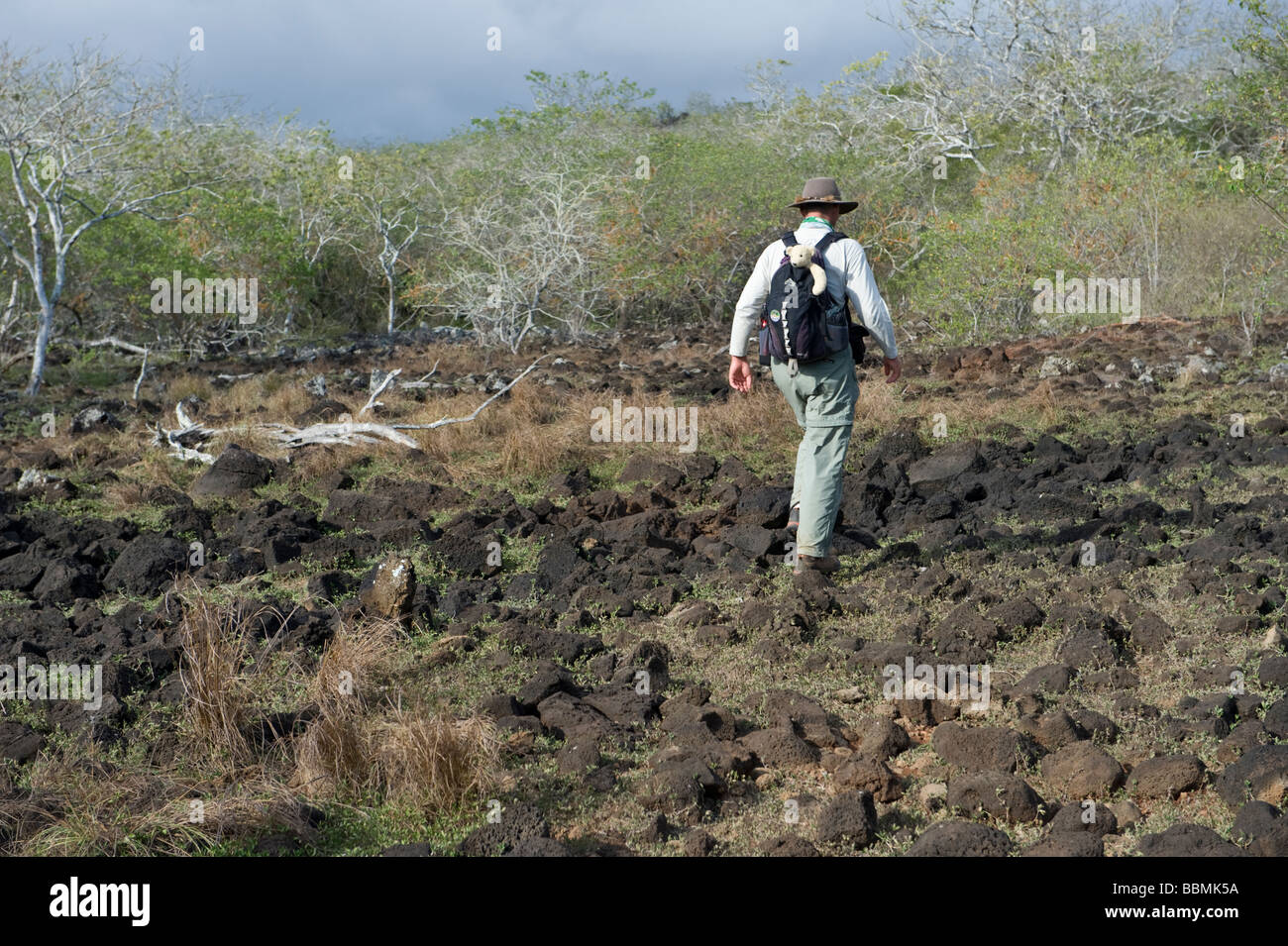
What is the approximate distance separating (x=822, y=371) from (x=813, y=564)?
93cm

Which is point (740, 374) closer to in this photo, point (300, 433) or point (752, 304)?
point (752, 304)

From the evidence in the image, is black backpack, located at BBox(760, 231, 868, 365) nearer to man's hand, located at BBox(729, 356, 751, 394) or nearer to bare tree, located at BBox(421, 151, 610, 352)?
man's hand, located at BBox(729, 356, 751, 394)

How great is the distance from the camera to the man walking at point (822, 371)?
5.54m

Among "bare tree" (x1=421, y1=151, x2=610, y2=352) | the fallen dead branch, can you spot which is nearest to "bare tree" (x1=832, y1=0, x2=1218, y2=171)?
"bare tree" (x1=421, y1=151, x2=610, y2=352)

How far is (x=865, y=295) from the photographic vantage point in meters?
5.53

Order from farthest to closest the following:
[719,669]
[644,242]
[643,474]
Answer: [644,242] → [643,474] → [719,669]

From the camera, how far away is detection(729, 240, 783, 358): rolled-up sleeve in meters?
5.68

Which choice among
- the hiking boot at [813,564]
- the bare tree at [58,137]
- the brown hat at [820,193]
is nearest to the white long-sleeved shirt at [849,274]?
the brown hat at [820,193]

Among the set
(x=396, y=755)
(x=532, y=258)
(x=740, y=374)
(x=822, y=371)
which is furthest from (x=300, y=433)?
(x=532, y=258)

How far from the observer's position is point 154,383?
13.8m

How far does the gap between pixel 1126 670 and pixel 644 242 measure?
14670 mm

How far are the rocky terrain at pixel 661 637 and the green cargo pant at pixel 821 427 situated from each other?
14.4 inches
